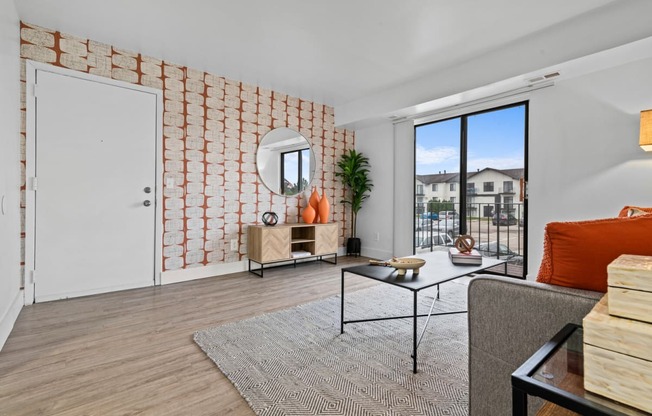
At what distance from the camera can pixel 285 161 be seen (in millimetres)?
4445

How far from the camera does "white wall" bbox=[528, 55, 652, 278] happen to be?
9.00 feet

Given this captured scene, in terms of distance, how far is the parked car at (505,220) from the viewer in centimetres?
385

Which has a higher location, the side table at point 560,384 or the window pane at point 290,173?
the window pane at point 290,173

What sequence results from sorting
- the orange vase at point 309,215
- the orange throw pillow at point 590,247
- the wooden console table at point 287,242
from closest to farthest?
the orange throw pillow at point 590,247 → the wooden console table at point 287,242 → the orange vase at point 309,215

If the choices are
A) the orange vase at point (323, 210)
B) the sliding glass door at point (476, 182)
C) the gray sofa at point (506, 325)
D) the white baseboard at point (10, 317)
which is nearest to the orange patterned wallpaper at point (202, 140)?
the orange vase at point (323, 210)

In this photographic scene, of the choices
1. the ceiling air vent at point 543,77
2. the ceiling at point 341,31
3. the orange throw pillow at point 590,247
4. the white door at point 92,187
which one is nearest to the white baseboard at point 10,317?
the white door at point 92,187

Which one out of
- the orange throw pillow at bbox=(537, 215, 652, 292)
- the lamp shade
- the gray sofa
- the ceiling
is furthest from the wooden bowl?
the lamp shade

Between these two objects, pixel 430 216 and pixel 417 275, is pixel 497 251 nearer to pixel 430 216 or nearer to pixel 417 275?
pixel 430 216

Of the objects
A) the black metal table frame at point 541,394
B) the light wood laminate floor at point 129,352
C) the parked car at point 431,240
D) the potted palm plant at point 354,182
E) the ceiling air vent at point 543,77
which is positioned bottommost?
the light wood laminate floor at point 129,352

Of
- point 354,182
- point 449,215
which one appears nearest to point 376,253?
point 354,182

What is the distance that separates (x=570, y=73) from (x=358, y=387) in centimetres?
331

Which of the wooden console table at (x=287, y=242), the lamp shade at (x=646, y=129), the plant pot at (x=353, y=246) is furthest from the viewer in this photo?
the plant pot at (x=353, y=246)

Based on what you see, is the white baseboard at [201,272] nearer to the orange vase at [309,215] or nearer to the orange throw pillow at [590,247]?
the orange vase at [309,215]

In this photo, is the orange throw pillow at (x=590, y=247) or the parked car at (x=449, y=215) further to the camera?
the parked car at (x=449, y=215)
